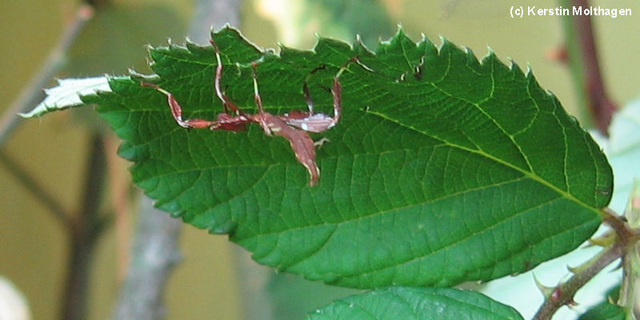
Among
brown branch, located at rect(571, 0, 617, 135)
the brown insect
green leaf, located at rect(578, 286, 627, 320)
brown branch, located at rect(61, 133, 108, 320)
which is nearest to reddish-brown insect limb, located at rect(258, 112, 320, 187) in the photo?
the brown insect

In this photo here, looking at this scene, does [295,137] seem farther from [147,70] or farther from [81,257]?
[81,257]

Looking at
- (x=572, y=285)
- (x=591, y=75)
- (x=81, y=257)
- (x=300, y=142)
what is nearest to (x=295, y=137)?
(x=300, y=142)

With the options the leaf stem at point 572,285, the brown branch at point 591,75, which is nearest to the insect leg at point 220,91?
the leaf stem at point 572,285

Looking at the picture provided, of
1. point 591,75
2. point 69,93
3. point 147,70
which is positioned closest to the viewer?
point 69,93

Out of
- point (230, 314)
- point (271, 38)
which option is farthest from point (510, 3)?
point (230, 314)

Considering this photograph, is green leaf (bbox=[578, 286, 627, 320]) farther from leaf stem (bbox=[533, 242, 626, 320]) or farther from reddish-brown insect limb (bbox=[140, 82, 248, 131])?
reddish-brown insect limb (bbox=[140, 82, 248, 131])

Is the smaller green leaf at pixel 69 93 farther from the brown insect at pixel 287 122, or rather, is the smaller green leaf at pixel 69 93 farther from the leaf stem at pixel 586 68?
the leaf stem at pixel 586 68

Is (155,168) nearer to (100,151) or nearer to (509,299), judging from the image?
(509,299)

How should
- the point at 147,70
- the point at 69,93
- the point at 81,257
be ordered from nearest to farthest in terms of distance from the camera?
the point at 69,93 → the point at 147,70 → the point at 81,257
